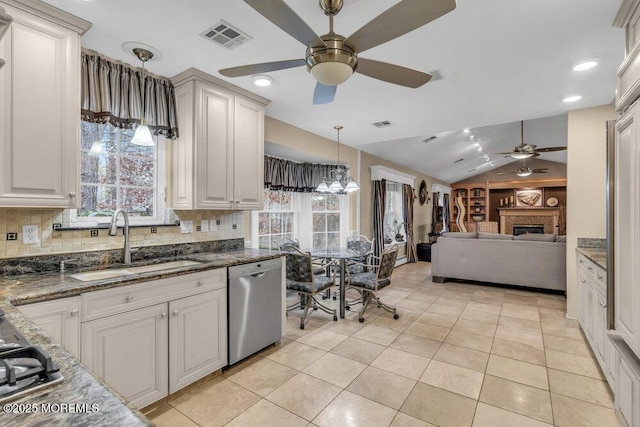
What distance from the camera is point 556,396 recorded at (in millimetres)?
2254

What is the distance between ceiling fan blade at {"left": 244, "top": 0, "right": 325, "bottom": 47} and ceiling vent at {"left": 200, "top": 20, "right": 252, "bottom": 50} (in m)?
0.79

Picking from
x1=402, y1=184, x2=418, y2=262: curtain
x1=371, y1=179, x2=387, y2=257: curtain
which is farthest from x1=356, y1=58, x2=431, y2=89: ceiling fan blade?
x1=402, y1=184, x2=418, y2=262: curtain

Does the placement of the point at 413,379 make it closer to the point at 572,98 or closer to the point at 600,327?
the point at 600,327

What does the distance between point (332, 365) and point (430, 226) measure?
27.0ft

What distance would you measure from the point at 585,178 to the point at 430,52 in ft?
8.70

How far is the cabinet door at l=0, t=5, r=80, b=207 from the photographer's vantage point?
5.69ft

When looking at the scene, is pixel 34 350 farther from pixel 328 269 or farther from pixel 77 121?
A: pixel 328 269

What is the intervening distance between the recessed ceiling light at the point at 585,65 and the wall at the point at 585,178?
1269 millimetres

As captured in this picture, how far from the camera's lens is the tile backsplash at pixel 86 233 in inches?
78.2

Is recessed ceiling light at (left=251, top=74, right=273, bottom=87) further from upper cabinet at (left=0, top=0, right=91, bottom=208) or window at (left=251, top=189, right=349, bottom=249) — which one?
window at (left=251, top=189, right=349, bottom=249)

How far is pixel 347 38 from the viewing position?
1495mm

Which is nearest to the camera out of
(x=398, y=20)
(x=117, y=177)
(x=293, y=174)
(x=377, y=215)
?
(x=398, y=20)

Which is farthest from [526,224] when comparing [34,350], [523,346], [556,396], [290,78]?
[34,350]

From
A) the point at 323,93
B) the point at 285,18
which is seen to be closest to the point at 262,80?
the point at 323,93
